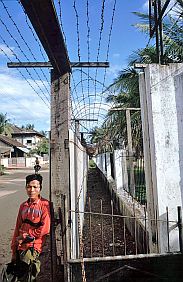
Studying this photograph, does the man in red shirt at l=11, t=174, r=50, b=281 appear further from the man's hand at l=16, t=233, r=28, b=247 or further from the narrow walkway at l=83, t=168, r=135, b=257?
the narrow walkway at l=83, t=168, r=135, b=257

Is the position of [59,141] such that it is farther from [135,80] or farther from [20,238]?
[135,80]

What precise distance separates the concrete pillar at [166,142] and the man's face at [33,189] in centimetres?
137

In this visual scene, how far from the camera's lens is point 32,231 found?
120 inches

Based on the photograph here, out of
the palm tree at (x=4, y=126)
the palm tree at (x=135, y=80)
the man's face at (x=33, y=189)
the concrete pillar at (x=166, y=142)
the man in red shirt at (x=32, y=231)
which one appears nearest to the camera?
the man in red shirt at (x=32, y=231)

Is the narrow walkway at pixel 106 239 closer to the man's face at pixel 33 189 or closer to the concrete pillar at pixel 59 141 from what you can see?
the concrete pillar at pixel 59 141

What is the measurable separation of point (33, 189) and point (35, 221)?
0.35 metres

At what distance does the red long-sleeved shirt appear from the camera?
3.00 metres

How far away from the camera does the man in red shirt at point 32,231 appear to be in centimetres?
296

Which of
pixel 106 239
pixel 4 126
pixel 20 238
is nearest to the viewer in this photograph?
pixel 20 238

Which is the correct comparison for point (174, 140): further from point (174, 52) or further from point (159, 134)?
point (174, 52)

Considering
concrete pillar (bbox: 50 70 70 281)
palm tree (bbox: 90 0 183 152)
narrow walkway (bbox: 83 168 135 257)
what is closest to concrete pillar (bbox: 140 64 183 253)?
narrow walkway (bbox: 83 168 135 257)

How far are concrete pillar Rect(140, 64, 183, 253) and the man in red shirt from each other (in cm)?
132

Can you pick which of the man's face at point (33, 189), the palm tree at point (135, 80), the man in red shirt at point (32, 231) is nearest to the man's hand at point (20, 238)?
the man in red shirt at point (32, 231)

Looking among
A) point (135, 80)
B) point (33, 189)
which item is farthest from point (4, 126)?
point (33, 189)
